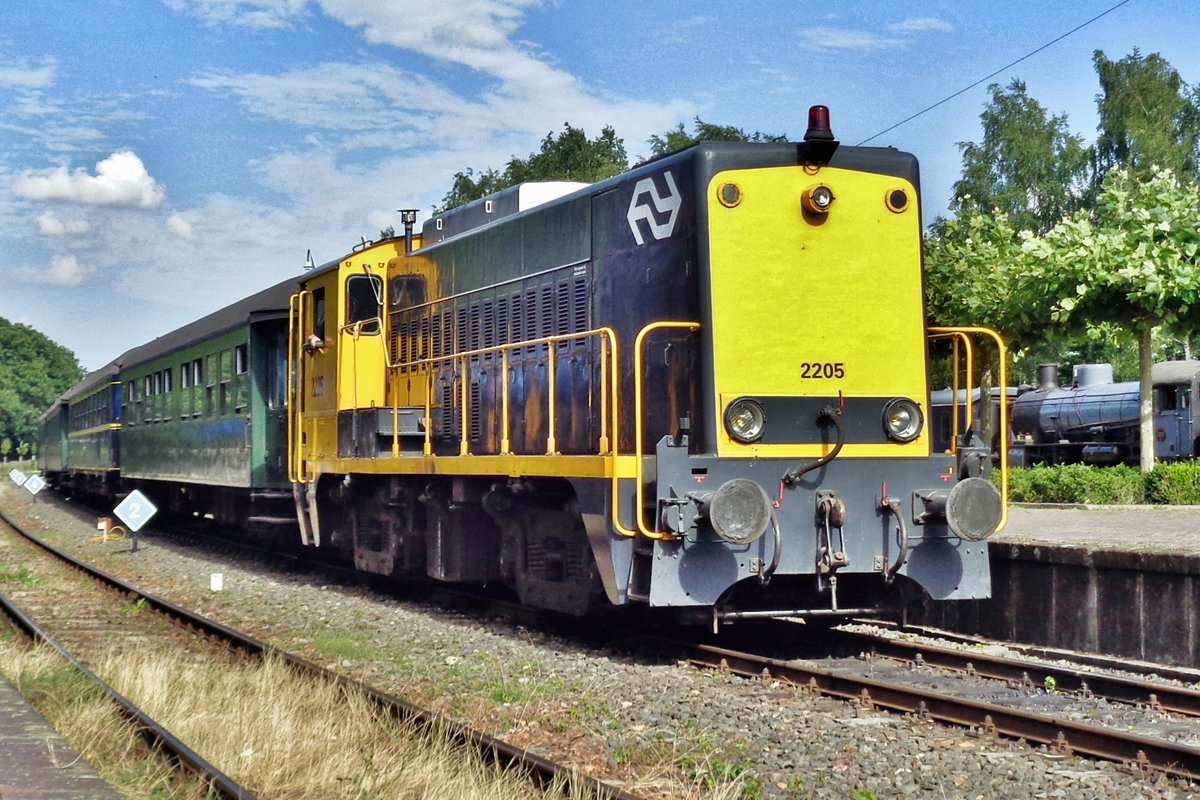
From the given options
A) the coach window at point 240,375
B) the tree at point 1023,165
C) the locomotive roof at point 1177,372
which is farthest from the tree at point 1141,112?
the coach window at point 240,375

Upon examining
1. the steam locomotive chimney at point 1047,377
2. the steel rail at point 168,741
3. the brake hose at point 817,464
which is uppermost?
the steam locomotive chimney at point 1047,377

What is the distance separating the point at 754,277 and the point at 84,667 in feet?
18.0

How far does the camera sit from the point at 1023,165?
171ft

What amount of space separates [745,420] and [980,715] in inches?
106

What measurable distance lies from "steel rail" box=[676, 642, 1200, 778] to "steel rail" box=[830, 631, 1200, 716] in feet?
2.91

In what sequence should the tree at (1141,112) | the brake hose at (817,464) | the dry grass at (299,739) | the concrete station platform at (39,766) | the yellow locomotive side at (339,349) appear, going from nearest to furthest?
the concrete station platform at (39,766), the dry grass at (299,739), the brake hose at (817,464), the yellow locomotive side at (339,349), the tree at (1141,112)

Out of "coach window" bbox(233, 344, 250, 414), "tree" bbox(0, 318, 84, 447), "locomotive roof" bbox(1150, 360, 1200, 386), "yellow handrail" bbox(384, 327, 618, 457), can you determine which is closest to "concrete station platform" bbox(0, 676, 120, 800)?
"yellow handrail" bbox(384, 327, 618, 457)

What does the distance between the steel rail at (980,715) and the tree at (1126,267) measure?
13.0m

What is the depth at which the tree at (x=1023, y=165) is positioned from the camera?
51750mm

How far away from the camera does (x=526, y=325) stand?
454 inches

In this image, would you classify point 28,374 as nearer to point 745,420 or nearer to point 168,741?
point 745,420

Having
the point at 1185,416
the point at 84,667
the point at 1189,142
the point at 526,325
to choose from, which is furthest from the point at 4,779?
the point at 1189,142

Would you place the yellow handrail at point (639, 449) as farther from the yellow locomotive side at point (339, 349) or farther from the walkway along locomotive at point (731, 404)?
the yellow locomotive side at point (339, 349)

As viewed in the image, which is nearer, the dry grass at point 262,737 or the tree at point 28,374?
the dry grass at point 262,737
